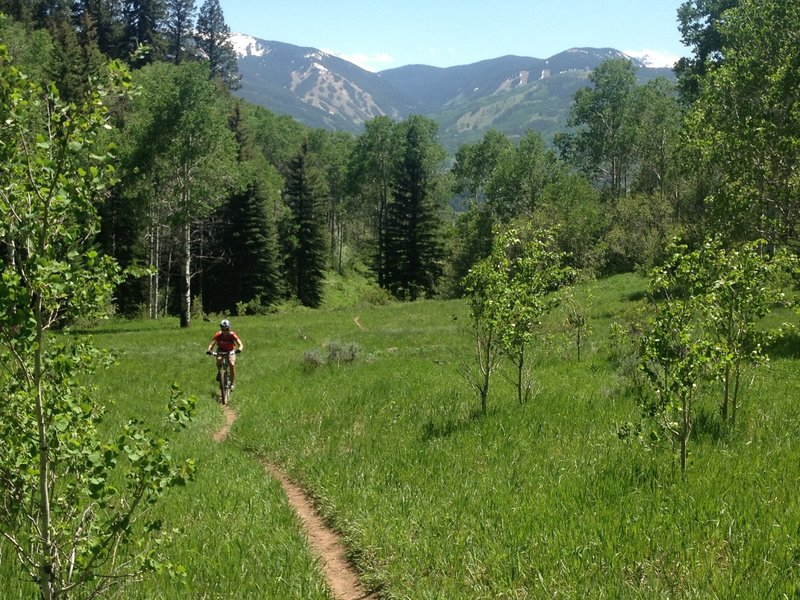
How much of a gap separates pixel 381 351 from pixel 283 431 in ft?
38.6

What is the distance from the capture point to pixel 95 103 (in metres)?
3.52

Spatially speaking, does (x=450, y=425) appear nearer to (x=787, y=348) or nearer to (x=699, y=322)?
(x=699, y=322)

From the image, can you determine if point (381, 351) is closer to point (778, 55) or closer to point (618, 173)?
point (778, 55)

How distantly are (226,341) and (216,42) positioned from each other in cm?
8322

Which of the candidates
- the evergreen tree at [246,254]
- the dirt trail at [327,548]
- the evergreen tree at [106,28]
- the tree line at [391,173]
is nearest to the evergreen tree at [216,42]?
the tree line at [391,173]

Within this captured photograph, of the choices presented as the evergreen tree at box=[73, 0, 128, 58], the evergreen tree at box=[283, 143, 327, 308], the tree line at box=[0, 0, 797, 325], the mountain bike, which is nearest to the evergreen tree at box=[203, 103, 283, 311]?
the tree line at box=[0, 0, 797, 325]

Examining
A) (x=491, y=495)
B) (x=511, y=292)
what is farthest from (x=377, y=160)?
(x=491, y=495)

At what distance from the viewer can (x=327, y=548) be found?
7.01 meters

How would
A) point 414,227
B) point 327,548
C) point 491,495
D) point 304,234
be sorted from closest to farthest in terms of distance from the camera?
point 327,548 < point 491,495 < point 304,234 < point 414,227

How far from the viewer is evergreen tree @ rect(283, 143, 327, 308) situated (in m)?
62.7

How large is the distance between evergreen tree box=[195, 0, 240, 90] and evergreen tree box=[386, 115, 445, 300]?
34.1 metres

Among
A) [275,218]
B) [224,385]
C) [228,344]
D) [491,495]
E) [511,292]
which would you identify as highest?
[275,218]

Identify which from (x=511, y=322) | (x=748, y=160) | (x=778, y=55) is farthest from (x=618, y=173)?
(x=511, y=322)

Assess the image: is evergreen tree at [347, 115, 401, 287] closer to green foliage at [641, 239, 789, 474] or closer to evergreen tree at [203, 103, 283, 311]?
evergreen tree at [203, 103, 283, 311]
